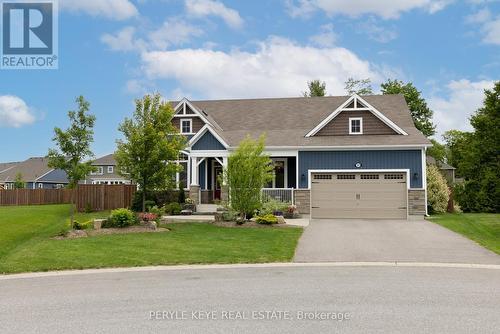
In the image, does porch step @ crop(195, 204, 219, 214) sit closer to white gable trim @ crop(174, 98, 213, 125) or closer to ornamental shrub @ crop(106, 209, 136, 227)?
white gable trim @ crop(174, 98, 213, 125)

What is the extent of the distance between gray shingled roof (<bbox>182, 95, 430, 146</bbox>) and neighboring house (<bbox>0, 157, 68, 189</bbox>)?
39704 millimetres

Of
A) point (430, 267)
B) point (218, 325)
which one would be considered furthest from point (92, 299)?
point (430, 267)

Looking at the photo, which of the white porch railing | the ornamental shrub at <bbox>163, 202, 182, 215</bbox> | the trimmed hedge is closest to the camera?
the white porch railing

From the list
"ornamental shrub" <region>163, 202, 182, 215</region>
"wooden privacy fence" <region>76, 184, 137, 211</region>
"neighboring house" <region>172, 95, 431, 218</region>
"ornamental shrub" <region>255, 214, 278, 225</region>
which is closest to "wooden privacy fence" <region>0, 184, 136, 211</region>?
"wooden privacy fence" <region>76, 184, 137, 211</region>

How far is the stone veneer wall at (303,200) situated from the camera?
23.1 m

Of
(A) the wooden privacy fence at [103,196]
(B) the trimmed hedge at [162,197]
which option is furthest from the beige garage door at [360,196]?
(A) the wooden privacy fence at [103,196]

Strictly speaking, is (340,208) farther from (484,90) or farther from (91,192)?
(484,90)

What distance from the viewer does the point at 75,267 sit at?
11.1m

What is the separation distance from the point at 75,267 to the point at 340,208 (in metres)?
14.8

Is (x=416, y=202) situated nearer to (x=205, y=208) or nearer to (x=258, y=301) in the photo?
(x=205, y=208)

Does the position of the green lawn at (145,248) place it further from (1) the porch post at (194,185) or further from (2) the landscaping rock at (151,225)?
(1) the porch post at (194,185)

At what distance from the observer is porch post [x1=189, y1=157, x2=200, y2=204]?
2469 cm

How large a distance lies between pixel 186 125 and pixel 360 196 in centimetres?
1184

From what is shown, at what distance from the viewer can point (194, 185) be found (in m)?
24.7
